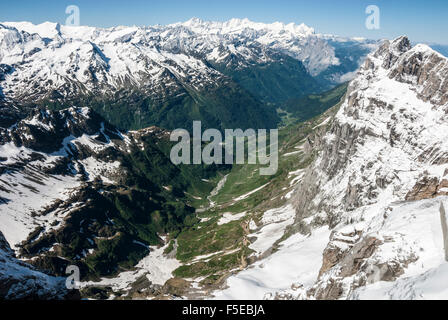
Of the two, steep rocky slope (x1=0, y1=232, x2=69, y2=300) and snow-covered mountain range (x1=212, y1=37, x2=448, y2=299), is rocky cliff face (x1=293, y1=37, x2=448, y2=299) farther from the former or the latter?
steep rocky slope (x1=0, y1=232, x2=69, y2=300)

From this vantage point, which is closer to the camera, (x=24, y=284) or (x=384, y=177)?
(x=24, y=284)

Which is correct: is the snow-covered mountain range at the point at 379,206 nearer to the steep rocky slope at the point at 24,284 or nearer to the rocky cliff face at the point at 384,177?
the rocky cliff face at the point at 384,177

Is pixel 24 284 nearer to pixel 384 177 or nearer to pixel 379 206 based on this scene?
pixel 379 206

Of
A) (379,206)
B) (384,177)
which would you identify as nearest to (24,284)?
(379,206)

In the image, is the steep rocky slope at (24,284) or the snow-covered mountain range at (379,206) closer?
the snow-covered mountain range at (379,206)

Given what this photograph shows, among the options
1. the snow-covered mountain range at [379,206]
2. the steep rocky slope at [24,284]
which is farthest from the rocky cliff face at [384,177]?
the steep rocky slope at [24,284]

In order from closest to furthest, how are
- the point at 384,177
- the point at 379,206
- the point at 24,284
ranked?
1. the point at 24,284
2. the point at 379,206
3. the point at 384,177

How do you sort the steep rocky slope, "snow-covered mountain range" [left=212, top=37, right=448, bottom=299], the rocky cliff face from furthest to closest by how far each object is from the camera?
the steep rocky slope, the rocky cliff face, "snow-covered mountain range" [left=212, top=37, right=448, bottom=299]

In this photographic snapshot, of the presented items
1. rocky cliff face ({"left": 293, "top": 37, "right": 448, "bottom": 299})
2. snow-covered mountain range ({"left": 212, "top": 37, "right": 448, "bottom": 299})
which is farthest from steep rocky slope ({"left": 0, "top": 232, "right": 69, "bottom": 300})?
rocky cliff face ({"left": 293, "top": 37, "right": 448, "bottom": 299})

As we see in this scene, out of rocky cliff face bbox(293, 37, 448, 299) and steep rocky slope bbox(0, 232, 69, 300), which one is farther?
steep rocky slope bbox(0, 232, 69, 300)
